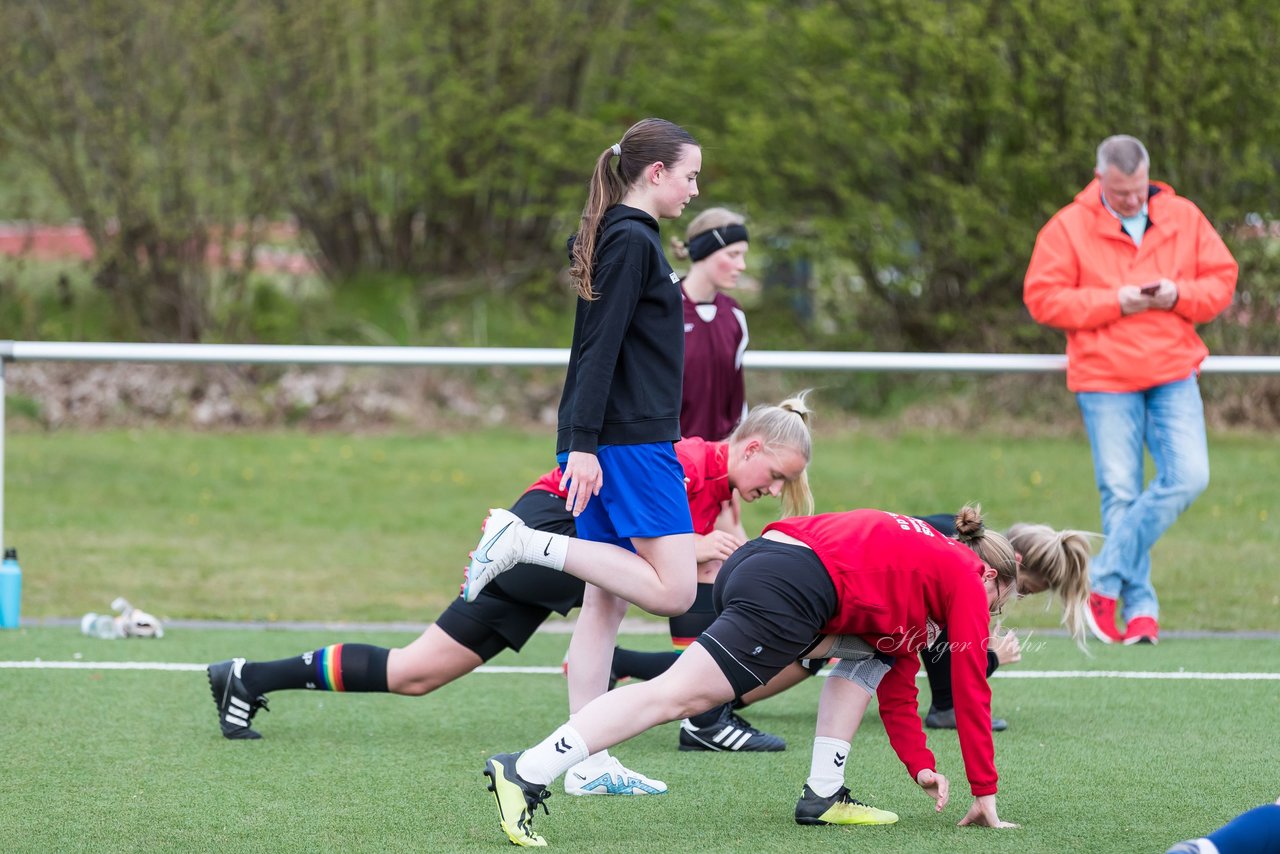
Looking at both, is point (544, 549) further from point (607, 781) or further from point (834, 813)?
point (834, 813)

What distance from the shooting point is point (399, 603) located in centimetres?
822

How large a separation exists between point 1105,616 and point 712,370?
2303mm

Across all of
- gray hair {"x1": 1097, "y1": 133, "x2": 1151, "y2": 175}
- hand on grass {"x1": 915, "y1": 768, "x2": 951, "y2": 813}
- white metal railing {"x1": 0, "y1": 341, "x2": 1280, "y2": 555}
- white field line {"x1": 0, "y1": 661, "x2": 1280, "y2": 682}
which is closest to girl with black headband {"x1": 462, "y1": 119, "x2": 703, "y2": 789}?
hand on grass {"x1": 915, "y1": 768, "x2": 951, "y2": 813}

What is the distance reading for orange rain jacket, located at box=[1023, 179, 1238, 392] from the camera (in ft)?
22.7

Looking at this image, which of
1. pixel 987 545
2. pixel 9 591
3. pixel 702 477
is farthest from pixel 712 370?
pixel 9 591

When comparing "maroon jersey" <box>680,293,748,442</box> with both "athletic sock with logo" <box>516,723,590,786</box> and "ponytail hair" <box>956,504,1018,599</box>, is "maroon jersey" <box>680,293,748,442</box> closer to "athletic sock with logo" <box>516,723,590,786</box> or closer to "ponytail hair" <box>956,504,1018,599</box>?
"ponytail hair" <box>956,504,1018,599</box>

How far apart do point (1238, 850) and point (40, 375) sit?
12.2 metres

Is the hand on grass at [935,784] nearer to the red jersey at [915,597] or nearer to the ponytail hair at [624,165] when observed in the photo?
the red jersey at [915,597]

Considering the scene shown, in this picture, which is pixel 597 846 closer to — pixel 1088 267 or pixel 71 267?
pixel 1088 267

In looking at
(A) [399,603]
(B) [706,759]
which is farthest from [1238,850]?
(A) [399,603]

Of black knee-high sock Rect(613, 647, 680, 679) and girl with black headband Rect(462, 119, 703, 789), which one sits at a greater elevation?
girl with black headband Rect(462, 119, 703, 789)

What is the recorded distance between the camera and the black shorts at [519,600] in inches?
191

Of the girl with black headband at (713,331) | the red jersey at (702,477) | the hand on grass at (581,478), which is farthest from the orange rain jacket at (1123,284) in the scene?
the hand on grass at (581,478)

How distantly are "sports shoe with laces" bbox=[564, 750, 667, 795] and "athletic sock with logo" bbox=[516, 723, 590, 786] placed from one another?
26.2 inches
